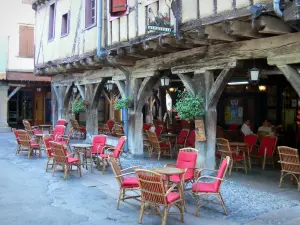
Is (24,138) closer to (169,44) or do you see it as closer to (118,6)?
(118,6)

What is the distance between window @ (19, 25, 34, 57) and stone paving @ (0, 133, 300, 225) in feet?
44.6

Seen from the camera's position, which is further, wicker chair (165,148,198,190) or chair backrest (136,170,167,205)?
wicker chair (165,148,198,190)

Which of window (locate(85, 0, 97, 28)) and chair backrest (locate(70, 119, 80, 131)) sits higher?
window (locate(85, 0, 97, 28))

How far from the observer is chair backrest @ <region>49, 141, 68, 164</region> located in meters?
8.05

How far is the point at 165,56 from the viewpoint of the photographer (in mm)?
9633

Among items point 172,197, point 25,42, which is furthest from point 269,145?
point 25,42

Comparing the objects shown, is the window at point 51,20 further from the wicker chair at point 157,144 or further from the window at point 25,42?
→ the wicker chair at point 157,144

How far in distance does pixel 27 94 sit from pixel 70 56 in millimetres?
12058

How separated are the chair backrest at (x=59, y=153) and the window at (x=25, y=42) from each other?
1401 cm

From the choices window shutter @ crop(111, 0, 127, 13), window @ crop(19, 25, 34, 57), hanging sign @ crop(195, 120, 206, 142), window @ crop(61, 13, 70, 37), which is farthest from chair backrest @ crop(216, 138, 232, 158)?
window @ crop(19, 25, 34, 57)

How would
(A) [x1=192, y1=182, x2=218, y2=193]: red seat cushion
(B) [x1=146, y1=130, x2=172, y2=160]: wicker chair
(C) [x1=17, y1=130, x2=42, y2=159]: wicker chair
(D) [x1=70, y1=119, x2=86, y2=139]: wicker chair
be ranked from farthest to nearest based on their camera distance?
(D) [x1=70, y1=119, x2=86, y2=139]: wicker chair
(C) [x1=17, y1=130, x2=42, y2=159]: wicker chair
(B) [x1=146, y1=130, x2=172, y2=160]: wicker chair
(A) [x1=192, y1=182, x2=218, y2=193]: red seat cushion

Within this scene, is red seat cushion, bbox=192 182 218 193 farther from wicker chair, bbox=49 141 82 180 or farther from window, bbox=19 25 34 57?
window, bbox=19 25 34 57

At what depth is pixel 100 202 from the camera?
6258mm

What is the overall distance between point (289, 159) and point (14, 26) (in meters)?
18.0
